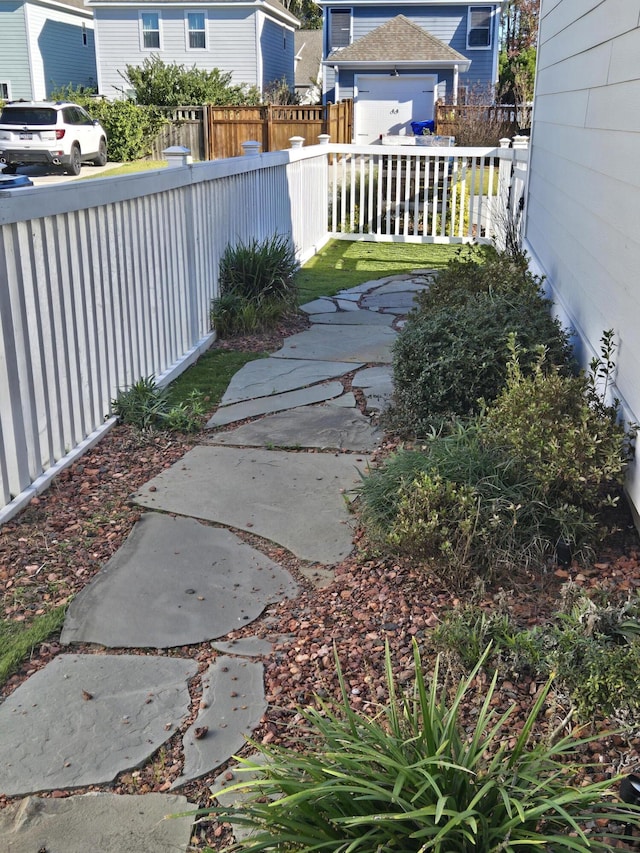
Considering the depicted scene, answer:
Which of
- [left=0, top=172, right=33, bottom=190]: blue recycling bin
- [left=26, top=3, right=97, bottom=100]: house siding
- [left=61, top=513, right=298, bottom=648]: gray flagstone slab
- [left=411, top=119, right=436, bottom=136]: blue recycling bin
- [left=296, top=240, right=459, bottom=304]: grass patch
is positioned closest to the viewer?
[left=61, top=513, right=298, bottom=648]: gray flagstone slab

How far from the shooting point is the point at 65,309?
4418 mm

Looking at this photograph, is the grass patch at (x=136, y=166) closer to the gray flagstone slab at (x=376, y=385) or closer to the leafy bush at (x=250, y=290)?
the leafy bush at (x=250, y=290)

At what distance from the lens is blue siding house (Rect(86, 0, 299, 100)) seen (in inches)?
1160

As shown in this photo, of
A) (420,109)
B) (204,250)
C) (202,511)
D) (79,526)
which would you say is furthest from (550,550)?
(420,109)

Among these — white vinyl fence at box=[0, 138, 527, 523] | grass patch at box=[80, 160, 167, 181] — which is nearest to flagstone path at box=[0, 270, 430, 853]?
white vinyl fence at box=[0, 138, 527, 523]

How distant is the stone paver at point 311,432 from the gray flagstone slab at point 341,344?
4.40 feet

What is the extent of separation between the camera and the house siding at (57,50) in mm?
31250

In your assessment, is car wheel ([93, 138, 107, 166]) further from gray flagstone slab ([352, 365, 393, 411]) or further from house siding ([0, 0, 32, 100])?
gray flagstone slab ([352, 365, 393, 411])

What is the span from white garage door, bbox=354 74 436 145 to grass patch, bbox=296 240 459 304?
18.9m

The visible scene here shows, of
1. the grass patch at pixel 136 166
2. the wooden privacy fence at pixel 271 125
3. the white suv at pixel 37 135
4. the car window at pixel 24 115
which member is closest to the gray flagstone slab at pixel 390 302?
the wooden privacy fence at pixel 271 125

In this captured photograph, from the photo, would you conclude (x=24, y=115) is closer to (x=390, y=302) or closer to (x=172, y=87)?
(x=172, y=87)

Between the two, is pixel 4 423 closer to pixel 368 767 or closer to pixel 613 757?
pixel 368 767

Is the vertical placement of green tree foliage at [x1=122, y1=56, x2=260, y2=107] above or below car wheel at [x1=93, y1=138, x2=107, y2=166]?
above

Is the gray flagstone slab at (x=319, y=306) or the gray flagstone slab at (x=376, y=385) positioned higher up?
the gray flagstone slab at (x=319, y=306)
